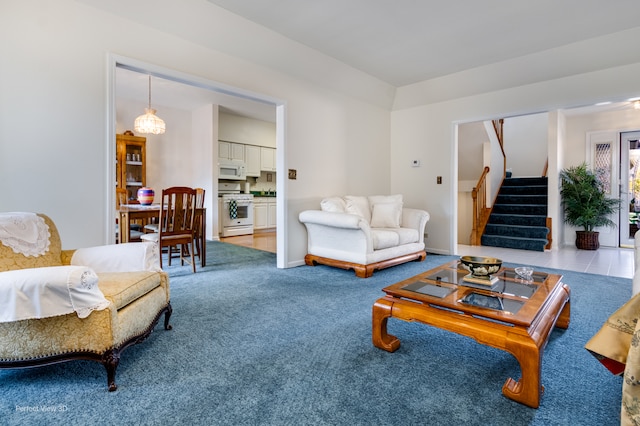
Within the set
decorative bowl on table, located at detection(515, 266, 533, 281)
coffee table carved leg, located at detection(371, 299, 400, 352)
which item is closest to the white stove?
coffee table carved leg, located at detection(371, 299, 400, 352)

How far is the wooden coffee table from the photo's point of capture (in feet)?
4.61

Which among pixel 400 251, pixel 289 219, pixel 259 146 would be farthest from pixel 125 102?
pixel 400 251

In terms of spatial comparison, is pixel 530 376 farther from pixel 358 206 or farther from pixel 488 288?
pixel 358 206

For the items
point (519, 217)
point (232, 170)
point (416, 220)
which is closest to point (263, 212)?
point (232, 170)

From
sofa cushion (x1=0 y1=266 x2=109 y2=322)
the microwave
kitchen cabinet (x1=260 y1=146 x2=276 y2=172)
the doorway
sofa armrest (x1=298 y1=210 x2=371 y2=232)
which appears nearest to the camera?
sofa cushion (x1=0 y1=266 x2=109 y2=322)

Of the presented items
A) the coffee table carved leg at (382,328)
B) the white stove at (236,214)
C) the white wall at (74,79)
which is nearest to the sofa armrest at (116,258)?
the white wall at (74,79)

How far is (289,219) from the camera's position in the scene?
4.08 metres

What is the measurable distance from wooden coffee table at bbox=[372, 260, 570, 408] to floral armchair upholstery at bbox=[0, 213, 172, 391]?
133 centimetres

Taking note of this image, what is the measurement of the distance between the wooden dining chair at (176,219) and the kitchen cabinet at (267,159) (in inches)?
171

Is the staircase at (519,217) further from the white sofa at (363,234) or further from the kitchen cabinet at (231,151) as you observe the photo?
the kitchen cabinet at (231,151)

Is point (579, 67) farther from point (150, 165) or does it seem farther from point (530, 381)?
point (150, 165)

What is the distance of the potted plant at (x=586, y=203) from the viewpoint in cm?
568

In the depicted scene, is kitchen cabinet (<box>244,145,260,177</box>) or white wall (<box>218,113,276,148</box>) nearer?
white wall (<box>218,113,276,148</box>)

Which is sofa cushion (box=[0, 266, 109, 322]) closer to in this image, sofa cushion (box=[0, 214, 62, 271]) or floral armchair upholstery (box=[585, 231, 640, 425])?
sofa cushion (box=[0, 214, 62, 271])
